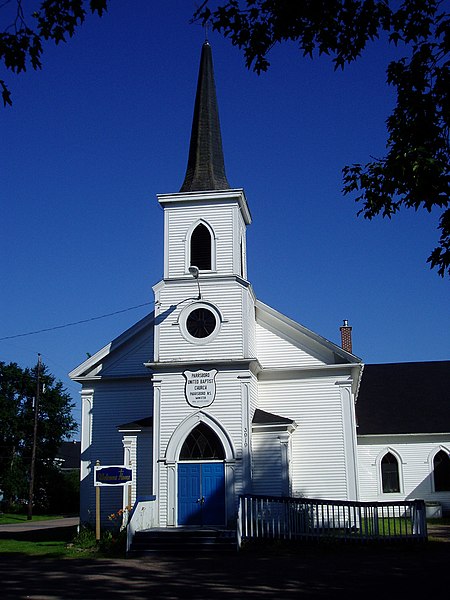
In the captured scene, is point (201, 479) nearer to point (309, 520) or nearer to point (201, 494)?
point (201, 494)

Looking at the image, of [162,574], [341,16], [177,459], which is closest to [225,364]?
[177,459]

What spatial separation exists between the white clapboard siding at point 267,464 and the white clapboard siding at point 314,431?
148 centimetres

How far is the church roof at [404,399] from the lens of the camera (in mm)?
A: 33906

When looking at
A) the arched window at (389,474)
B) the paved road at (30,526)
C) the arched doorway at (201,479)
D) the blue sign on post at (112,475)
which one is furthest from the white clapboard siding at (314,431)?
the paved road at (30,526)

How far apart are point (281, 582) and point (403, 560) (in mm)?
4223

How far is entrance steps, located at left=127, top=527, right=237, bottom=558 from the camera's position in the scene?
61.3ft

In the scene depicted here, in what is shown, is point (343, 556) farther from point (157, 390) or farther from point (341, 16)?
point (341, 16)

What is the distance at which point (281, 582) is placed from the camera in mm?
13227

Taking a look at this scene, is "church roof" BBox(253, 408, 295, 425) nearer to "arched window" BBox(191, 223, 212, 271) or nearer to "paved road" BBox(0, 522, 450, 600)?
"paved road" BBox(0, 522, 450, 600)

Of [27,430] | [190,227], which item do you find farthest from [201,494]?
[27,430]

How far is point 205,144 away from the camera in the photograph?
1009 inches

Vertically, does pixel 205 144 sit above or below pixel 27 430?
above

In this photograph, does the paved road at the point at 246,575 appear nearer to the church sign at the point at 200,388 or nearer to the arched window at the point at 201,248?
the church sign at the point at 200,388

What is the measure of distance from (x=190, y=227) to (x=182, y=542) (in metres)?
10.4
